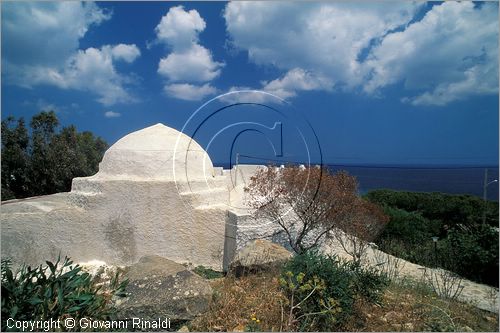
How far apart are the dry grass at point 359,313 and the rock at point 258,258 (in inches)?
13.3

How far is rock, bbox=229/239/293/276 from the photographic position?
215 inches

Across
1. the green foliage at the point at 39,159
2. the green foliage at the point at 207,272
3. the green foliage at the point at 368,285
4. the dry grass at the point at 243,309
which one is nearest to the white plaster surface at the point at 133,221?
the green foliage at the point at 207,272

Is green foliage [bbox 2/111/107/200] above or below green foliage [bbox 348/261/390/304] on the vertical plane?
above

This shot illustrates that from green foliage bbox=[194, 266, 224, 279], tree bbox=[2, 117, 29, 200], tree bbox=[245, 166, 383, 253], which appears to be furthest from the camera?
tree bbox=[2, 117, 29, 200]

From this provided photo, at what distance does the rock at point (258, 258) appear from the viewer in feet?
17.9

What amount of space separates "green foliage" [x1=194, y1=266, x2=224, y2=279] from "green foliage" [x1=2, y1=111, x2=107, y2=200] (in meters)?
10.2

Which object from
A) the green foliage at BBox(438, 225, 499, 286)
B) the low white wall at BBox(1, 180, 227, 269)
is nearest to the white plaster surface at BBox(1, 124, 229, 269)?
the low white wall at BBox(1, 180, 227, 269)

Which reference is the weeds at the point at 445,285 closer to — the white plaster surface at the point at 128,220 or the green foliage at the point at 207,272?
the green foliage at the point at 207,272

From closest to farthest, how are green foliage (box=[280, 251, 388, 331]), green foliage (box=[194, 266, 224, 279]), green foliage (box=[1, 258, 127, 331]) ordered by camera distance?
1. green foliage (box=[1, 258, 127, 331])
2. green foliage (box=[280, 251, 388, 331])
3. green foliage (box=[194, 266, 224, 279])

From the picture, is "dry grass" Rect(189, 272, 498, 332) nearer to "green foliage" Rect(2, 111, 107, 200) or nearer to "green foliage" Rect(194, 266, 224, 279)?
"green foliage" Rect(194, 266, 224, 279)

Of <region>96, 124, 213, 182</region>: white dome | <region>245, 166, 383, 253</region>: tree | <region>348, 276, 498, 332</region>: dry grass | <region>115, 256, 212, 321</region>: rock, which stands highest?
<region>96, 124, 213, 182</region>: white dome

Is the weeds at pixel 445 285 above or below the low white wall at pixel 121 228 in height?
below

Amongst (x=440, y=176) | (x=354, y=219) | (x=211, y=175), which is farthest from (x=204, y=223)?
(x=440, y=176)

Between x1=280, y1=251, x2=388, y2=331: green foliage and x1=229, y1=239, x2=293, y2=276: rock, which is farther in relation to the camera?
x1=229, y1=239, x2=293, y2=276: rock
